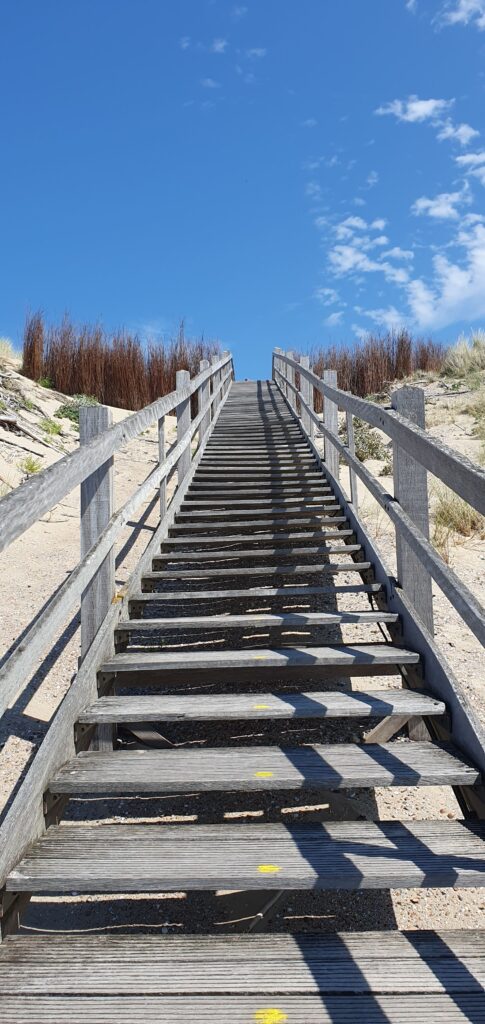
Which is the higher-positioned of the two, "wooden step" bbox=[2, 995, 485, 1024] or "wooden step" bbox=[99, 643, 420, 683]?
"wooden step" bbox=[99, 643, 420, 683]

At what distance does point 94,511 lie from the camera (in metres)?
2.91

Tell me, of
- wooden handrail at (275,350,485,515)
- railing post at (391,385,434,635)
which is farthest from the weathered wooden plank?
railing post at (391,385,434,635)

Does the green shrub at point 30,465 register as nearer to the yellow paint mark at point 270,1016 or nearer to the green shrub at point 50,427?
the green shrub at point 50,427

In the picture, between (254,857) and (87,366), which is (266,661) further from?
(87,366)

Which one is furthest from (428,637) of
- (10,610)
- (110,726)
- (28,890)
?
(10,610)

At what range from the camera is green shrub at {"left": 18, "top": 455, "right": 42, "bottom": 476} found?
7973 millimetres

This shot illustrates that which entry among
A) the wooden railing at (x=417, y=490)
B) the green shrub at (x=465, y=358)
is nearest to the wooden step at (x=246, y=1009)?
the wooden railing at (x=417, y=490)

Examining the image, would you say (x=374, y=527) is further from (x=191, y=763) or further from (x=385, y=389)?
(x=385, y=389)

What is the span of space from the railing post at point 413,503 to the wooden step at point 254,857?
119cm

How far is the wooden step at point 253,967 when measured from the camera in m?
1.46

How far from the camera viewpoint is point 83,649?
2857 millimetres

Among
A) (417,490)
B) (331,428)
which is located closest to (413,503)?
(417,490)

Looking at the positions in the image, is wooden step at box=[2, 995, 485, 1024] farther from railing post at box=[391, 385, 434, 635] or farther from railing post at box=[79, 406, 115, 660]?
railing post at box=[391, 385, 434, 635]

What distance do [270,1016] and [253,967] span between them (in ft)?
0.43
